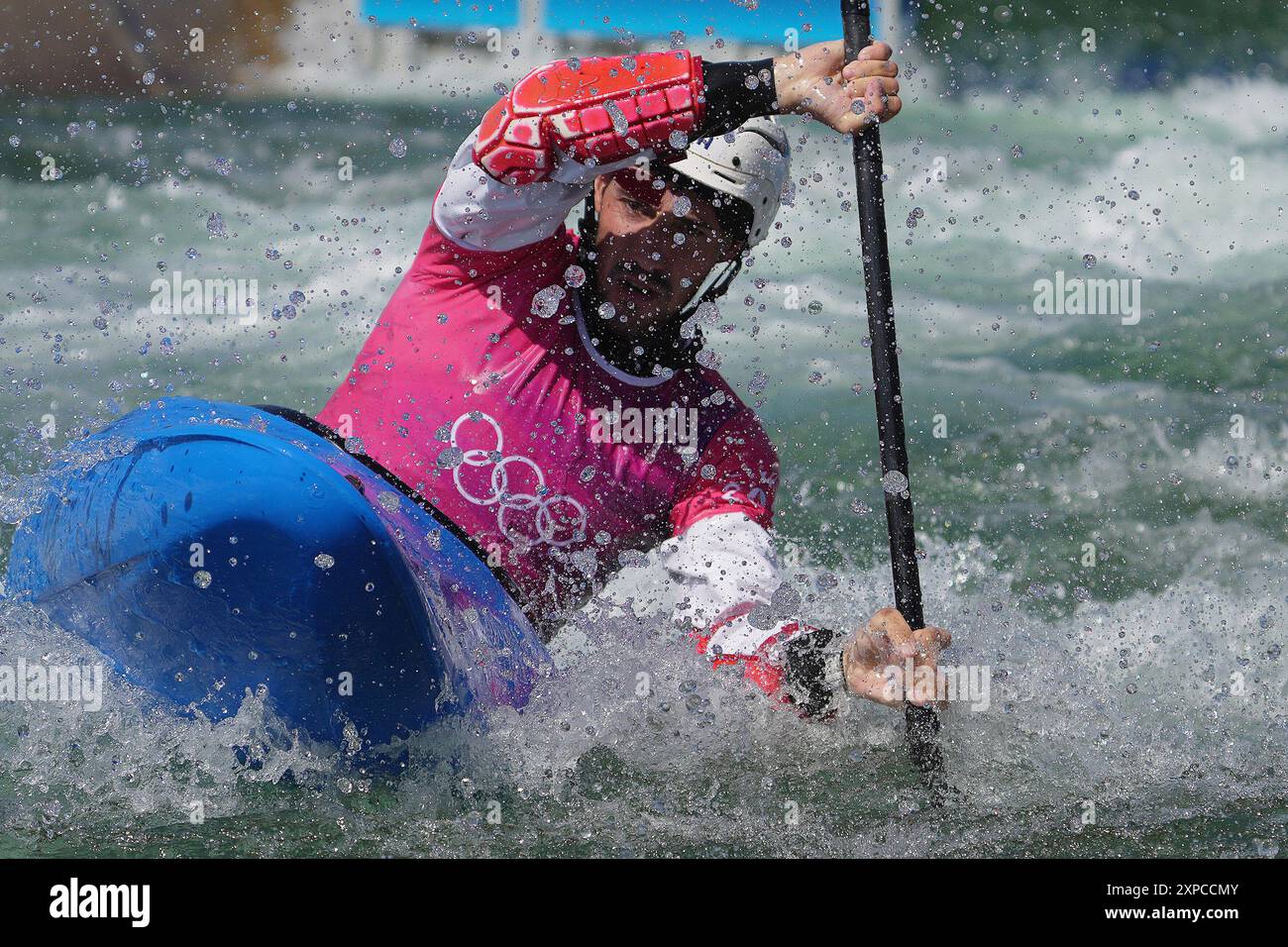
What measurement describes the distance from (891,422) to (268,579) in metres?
1.15

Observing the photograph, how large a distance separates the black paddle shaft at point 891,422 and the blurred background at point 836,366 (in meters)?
0.11

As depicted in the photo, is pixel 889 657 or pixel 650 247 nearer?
pixel 889 657

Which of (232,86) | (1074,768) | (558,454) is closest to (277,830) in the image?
(558,454)

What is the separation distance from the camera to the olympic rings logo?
108 inches

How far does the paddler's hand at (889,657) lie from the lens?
2.42 meters

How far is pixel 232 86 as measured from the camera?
1126 centimetres

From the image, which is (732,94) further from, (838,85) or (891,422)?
(891,422)

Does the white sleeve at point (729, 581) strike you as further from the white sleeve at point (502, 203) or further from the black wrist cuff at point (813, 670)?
the white sleeve at point (502, 203)

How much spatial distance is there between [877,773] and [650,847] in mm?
523

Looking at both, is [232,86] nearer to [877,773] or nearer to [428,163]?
[428,163]

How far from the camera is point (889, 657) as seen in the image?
2432 mm

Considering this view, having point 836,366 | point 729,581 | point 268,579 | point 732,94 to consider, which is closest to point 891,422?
point 729,581

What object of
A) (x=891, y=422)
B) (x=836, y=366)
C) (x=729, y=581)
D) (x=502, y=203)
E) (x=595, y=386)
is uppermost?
(x=502, y=203)

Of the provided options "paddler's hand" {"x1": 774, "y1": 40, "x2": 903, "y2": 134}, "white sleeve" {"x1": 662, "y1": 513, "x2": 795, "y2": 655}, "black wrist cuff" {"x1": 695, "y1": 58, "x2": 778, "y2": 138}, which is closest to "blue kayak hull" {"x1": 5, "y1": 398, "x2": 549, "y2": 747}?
"white sleeve" {"x1": 662, "y1": 513, "x2": 795, "y2": 655}
